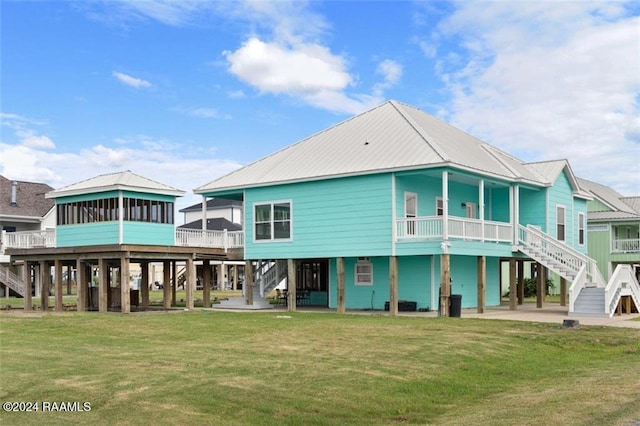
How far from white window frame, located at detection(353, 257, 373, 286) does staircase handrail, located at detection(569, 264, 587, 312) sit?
782cm

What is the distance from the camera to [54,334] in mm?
19391

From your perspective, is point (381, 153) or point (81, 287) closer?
point (381, 153)

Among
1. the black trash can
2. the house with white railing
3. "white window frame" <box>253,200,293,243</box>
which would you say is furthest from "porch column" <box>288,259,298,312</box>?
the black trash can

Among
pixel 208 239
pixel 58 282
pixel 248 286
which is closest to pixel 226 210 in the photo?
pixel 208 239

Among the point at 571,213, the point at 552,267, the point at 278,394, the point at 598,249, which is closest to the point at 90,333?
the point at 278,394

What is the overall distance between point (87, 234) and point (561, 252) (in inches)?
708

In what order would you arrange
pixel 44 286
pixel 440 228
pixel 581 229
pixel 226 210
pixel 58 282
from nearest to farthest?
pixel 440 228, pixel 58 282, pixel 44 286, pixel 581 229, pixel 226 210

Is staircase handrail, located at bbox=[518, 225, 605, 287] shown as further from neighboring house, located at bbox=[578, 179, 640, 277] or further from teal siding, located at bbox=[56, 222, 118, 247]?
neighboring house, located at bbox=[578, 179, 640, 277]

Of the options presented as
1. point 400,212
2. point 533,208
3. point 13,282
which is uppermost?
point 533,208

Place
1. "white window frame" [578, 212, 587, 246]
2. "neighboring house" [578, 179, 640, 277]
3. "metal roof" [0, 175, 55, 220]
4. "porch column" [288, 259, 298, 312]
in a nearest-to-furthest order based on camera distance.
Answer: "porch column" [288, 259, 298, 312] → "white window frame" [578, 212, 587, 246] → "neighboring house" [578, 179, 640, 277] → "metal roof" [0, 175, 55, 220]

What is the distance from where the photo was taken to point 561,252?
2908cm

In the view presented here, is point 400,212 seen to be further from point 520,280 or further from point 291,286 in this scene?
point 520,280

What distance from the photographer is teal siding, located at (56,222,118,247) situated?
1123 inches

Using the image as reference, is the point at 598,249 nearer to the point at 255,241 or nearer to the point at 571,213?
Result: the point at 571,213
